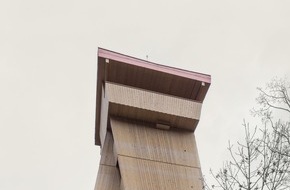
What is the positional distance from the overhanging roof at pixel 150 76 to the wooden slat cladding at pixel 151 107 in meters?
0.58

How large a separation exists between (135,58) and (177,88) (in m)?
2.23

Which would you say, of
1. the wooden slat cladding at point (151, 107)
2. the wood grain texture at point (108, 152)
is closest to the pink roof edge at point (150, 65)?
the wooden slat cladding at point (151, 107)

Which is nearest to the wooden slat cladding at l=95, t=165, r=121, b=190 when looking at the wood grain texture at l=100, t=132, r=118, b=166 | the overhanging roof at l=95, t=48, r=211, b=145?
the wood grain texture at l=100, t=132, r=118, b=166

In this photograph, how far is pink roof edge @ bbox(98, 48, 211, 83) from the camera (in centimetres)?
1549

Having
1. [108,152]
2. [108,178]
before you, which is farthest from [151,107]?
[108,178]

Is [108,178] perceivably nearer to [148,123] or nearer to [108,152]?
[108,152]

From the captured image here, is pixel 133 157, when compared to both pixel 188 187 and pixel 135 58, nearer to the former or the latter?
pixel 188 187

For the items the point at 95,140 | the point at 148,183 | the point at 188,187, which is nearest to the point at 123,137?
the point at 148,183

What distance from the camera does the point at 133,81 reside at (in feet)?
52.1

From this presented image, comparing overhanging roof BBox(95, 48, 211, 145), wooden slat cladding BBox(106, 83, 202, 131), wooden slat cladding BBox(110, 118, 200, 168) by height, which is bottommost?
wooden slat cladding BBox(110, 118, 200, 168)

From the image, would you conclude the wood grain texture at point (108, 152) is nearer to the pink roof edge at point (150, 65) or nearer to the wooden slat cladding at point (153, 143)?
the wooden slat cladding at point (153, 143)

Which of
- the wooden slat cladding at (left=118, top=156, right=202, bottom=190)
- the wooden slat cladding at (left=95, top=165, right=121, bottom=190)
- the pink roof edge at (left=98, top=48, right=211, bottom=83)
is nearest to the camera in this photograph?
the wooden slat cladding at (left=118, top=156, right=202, bottom=190)

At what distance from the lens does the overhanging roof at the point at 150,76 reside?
15.5 m

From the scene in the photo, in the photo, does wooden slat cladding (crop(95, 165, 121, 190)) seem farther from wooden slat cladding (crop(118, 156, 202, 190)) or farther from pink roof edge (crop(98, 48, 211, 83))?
pink roof edge (crop(98, 48, 211, 83))
